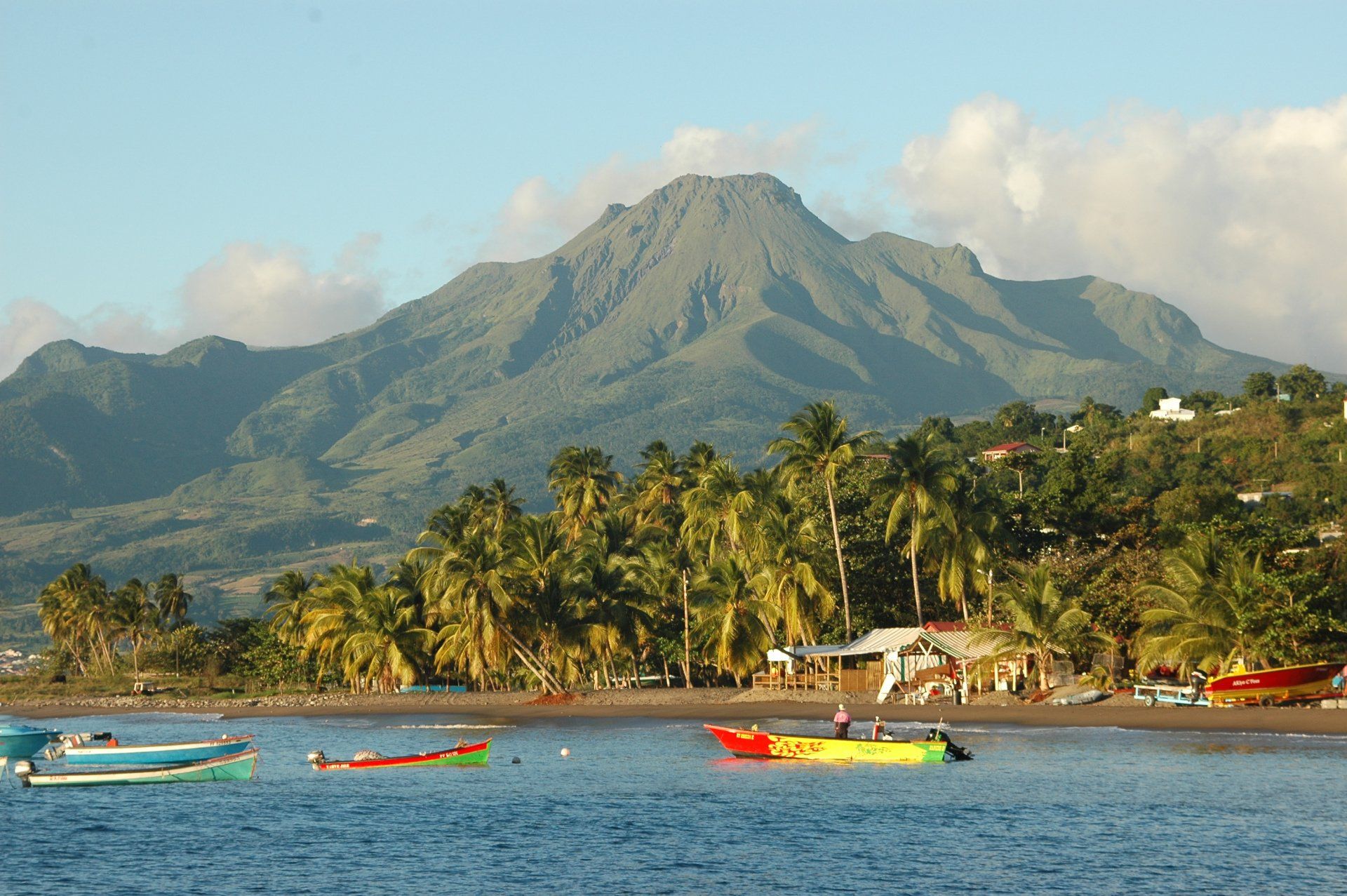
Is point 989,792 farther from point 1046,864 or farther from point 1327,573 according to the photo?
point 1327,573

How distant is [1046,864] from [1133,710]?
29892mm

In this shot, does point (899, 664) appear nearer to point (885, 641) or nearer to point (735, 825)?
point (885, 641)

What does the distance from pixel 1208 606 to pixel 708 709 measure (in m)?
25.9

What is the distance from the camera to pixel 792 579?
76625 mm

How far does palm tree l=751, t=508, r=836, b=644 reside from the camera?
250 ft

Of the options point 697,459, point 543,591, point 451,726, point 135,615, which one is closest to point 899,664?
point 543,591

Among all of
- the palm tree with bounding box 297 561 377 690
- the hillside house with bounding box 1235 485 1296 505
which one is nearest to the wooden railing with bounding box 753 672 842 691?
the palm tree with bounding box 297 561 377 690

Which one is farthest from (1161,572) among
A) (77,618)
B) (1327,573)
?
(77,618)

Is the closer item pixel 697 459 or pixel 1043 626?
pixel 1043 626

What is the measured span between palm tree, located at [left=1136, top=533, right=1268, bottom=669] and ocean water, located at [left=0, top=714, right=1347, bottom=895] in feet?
23.0

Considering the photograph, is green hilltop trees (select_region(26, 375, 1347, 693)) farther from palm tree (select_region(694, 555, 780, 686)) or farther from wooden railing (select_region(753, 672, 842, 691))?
wooden railing (select_region(753, 672, 842, 691))

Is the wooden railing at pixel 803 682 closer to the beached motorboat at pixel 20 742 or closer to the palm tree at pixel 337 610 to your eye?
the palm tree at pixel 337 610

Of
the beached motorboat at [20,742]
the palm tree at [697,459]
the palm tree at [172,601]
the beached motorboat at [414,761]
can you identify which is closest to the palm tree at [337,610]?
the palm tree at [697,459]

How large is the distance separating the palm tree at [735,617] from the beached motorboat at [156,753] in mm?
30841
